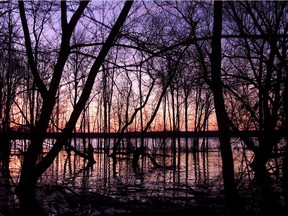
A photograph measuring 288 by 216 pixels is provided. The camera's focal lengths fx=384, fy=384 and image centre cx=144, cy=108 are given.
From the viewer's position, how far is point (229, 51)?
1641cm

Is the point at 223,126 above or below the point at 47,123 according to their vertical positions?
below

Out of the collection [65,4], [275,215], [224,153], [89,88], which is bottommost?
[275,215]

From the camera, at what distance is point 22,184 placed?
32.2ft

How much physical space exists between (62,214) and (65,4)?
5.67 metres

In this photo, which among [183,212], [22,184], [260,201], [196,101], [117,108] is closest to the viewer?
[183,212]

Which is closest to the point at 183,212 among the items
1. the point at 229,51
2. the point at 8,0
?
the point at 8,0

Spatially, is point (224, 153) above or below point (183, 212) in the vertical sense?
above

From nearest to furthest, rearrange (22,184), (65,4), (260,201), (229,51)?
(260,201) < (22,184) < (65,4) < (229,51)

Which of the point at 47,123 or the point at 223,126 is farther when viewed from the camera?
the point at 47,123

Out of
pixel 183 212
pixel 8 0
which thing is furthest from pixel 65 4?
pixel 183 212

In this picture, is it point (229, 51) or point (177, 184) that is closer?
point (177, 184)

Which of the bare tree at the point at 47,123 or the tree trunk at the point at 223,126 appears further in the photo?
the bare tree at the point at 47,123

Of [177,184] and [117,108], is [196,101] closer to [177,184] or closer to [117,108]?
[117,108]

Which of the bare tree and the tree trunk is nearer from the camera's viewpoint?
the tree trunk
